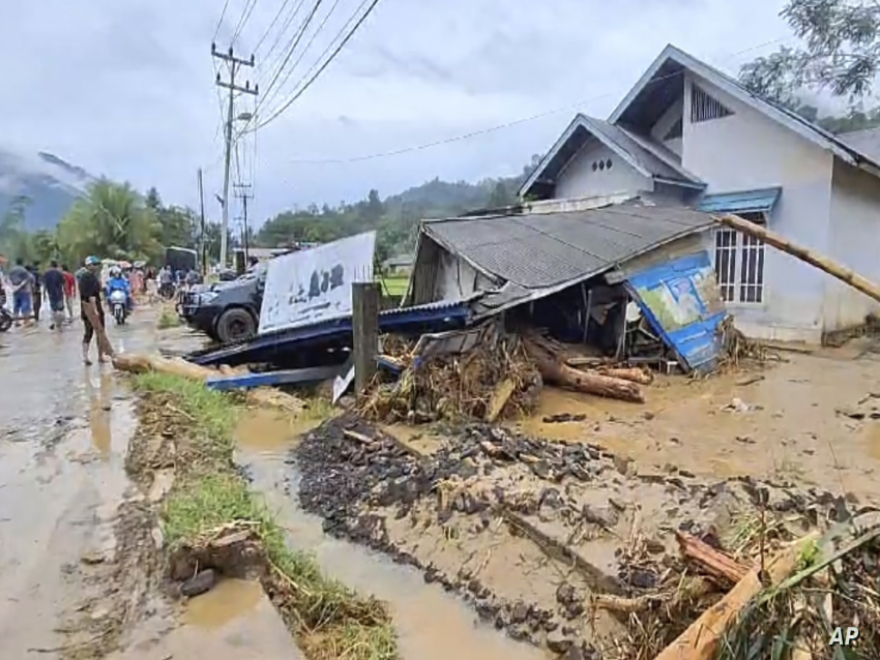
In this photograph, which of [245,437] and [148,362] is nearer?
[245,437]

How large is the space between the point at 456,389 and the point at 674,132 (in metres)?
9.89

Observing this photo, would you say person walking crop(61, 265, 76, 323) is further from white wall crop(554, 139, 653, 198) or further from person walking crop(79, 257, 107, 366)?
white wall crop(554, 139, 653, 198)

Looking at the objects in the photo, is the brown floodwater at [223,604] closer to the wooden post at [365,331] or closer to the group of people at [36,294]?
the wooden post at [365,331]

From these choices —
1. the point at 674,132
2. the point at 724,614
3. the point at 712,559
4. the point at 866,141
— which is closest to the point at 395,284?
the point at 674,132

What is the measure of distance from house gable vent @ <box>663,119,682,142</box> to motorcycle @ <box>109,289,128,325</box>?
14.1 metres

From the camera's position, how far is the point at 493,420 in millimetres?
7719

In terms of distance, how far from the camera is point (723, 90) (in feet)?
43.8

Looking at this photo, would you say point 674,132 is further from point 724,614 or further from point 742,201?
point 724,614

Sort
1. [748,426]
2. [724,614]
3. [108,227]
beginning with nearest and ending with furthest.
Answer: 1. [724,614]
2. [748,426]
3. [108,227]

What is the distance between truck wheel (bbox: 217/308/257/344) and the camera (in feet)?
46.3

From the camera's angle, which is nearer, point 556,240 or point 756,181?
point 556,240

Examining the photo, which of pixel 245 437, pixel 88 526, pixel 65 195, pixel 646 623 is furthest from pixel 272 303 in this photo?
pixel 65 195

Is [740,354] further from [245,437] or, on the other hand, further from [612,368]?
[245,437]

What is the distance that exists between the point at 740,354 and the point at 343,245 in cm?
615
